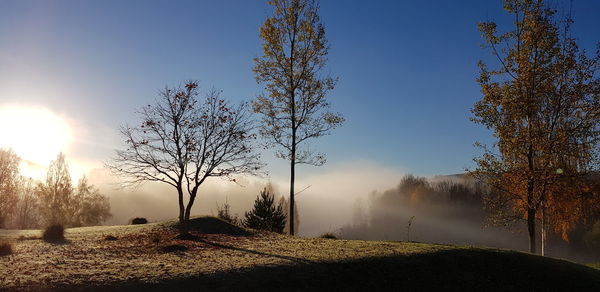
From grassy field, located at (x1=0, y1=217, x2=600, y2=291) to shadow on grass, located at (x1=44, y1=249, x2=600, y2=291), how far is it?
29 millimetres

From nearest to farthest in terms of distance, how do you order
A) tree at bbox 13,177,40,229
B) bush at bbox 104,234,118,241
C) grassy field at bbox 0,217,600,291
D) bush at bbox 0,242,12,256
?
grassy field at bbox 0,217,600,291, bush at bbox 0,242,12,256, bush at bbox 104,234,118,241, tree at bbox 13,177,40,229

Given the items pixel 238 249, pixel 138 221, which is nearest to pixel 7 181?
pixel 138 221

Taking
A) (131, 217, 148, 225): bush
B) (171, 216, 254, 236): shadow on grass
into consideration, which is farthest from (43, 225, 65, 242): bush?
(131, 217, 148, 225): bush

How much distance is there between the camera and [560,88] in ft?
68.9

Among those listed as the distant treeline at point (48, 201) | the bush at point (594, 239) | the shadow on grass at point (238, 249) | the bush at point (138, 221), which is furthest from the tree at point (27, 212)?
the bush at point (594, 239)

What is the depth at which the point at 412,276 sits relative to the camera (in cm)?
1302

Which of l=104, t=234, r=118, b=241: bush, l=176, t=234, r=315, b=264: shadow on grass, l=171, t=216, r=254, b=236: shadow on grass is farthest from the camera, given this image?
l=171, t=216, r=254, b=236: shadow on grass

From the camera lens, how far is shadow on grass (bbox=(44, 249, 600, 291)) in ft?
35.0

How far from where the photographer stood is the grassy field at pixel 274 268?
1062 cm

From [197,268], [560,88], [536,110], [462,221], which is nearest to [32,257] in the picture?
[197,268]

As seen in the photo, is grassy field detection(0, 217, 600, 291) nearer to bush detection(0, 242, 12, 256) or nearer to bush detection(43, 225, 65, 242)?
bush detection(0, 242, 12, 256)

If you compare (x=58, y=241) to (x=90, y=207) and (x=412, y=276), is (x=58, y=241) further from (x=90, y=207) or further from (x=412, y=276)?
(x=90, y=207)

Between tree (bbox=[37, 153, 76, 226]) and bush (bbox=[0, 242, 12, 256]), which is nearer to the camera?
bush (bbox=[0, 242, 12, 256])

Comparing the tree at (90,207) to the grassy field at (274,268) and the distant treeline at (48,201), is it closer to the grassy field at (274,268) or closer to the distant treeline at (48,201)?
the distant treeline at (48,201)
